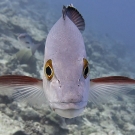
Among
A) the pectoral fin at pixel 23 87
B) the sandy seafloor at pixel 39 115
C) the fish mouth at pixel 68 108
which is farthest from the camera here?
the sandy seafloor at pixel 39 115

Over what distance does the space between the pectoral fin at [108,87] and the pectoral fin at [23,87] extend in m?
0.56

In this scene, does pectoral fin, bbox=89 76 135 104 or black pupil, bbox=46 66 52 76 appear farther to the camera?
pectoral fin, bbox=89 76 135 104

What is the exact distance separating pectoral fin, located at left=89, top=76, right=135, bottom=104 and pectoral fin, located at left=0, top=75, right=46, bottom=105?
1.82 ft

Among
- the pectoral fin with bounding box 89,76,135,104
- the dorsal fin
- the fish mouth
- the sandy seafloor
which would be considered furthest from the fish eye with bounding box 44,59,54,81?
the sandy seafloor

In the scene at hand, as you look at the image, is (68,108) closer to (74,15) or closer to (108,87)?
(108,87)

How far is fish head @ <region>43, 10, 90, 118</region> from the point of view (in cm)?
138

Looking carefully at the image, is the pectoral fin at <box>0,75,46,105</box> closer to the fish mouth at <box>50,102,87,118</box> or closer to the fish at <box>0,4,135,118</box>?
the fish at <box>0,4,135,118</box>

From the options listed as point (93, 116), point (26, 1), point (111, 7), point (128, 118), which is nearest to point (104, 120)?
point (93, 116)

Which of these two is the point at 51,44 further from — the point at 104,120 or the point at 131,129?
the point at 131,129

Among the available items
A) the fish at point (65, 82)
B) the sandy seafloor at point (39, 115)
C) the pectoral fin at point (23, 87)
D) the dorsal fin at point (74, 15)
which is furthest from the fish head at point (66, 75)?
the sandy seafloor at point (39, 115)

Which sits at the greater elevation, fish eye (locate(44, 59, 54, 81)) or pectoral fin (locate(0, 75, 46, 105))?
fish eye (locate(44, 59, 54, 81))

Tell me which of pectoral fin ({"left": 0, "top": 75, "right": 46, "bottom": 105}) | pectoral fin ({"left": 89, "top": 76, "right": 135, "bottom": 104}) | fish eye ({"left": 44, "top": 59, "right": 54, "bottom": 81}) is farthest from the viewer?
pectoral fin ({"left": 89, "top": 76, "right": 135, "bottom": 104})

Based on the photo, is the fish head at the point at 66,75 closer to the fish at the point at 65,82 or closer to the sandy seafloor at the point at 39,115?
the fish at the point at 65,82

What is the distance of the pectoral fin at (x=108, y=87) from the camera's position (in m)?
1.87
